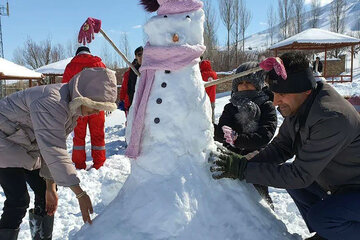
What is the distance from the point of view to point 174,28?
7.02ft

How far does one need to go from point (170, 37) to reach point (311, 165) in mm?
1110

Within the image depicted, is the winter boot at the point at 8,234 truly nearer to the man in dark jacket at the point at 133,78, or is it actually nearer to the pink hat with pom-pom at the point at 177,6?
the pink hat with pom-pom at the point at 177,6

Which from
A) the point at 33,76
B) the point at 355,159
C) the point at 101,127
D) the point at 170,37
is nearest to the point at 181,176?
the point at 170,37

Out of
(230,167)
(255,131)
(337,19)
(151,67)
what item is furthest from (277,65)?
(337,19)

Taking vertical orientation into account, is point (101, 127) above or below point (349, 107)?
below

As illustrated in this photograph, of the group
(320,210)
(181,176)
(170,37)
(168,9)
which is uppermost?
(168,9)

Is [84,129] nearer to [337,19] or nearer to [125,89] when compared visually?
[125,89]

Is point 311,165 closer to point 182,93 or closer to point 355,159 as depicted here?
point 355,159

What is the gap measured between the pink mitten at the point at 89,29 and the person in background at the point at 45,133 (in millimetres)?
305

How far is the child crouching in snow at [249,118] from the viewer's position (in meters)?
2.61

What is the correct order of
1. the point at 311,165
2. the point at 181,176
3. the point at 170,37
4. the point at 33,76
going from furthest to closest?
the point at 33,76 → the point at 170,37 → the point at 181,176 → the point at 311,165

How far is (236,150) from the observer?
2.88m

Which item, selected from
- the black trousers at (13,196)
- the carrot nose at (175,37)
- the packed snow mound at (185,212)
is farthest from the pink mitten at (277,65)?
the black trousers at (13,196)

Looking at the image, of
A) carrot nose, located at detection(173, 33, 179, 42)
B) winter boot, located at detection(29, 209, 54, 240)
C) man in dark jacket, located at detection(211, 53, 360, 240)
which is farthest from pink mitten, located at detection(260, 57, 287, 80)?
winter boot, located at detection(29, 209, 54, 240)
